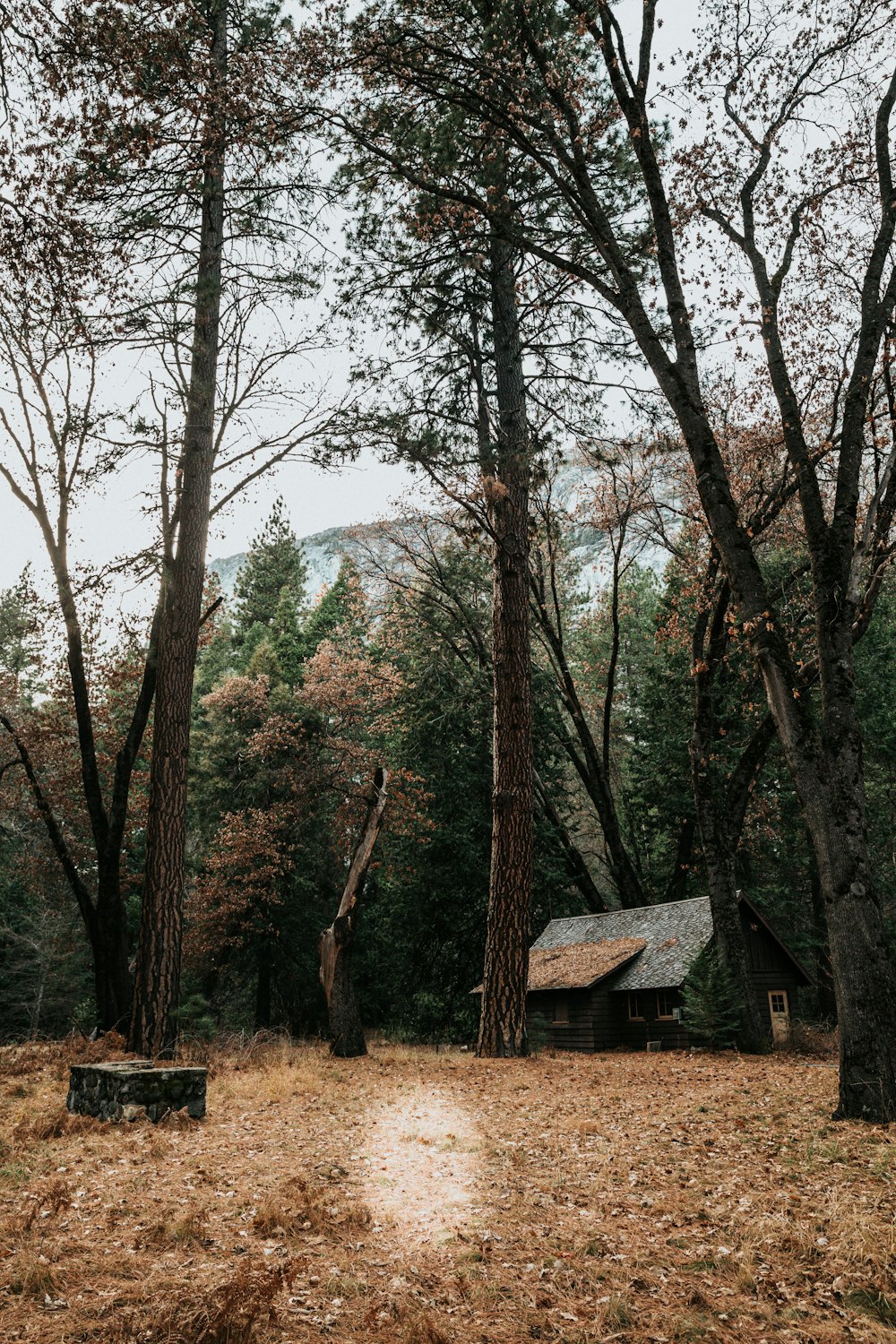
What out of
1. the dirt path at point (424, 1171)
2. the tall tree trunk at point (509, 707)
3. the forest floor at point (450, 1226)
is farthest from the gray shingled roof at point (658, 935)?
the dirt path at point (424, 1171)

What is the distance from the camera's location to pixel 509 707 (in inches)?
487

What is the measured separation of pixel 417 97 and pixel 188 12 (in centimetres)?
250

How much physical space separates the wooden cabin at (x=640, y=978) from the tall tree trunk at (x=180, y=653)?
10.4 meters

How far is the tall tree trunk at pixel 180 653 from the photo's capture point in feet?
34.2

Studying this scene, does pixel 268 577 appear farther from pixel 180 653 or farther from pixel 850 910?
pixel 850 910

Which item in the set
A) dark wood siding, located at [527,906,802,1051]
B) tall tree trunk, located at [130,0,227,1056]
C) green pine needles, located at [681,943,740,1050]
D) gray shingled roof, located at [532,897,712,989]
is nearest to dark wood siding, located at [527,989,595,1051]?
dark wood siding, located at [527,906,802,1051]

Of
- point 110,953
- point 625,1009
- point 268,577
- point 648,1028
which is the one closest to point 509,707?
point 110,953

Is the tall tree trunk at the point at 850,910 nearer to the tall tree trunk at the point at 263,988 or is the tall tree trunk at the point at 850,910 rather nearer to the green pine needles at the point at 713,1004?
the green pine needles at the point at 713,1004

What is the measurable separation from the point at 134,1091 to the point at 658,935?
48.2 feet

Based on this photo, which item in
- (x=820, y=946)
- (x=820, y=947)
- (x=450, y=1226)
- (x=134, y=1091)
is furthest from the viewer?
(x=820, y=947)

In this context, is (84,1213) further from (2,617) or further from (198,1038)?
(2,617)

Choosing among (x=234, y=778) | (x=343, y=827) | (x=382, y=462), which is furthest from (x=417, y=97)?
(x=234, y=778)

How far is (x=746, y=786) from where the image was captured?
637 inches

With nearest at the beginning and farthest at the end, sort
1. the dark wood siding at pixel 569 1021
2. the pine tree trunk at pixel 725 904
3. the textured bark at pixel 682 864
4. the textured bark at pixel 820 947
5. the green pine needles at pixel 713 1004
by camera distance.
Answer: the green pine needles at pixel 713 1004, the pine tree trunk at pixel 725 904, the dark wood siding at pixel 569 1021, the textured bark at pixel 682 864, the textured bark at pixel 820 947
